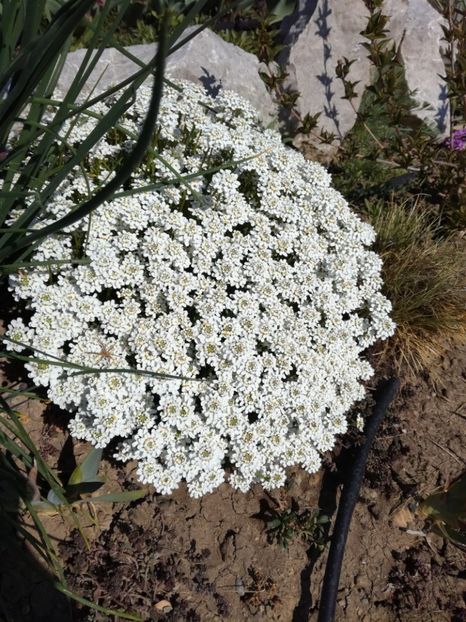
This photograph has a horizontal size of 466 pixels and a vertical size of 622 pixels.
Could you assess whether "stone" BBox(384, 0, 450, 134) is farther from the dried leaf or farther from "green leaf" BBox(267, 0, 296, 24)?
the dried leaf

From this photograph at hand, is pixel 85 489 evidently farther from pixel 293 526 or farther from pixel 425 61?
pixel 425 61

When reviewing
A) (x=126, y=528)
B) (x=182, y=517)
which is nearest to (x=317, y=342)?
(x=182, y=517)

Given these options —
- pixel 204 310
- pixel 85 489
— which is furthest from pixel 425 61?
pixel 85 489

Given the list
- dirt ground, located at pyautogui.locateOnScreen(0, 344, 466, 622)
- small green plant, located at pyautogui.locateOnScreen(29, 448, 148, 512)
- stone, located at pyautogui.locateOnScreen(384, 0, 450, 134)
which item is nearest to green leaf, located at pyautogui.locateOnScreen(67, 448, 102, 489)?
small green plant, located at pyautogui.locateOnScreen(29, 448, 148, 512)

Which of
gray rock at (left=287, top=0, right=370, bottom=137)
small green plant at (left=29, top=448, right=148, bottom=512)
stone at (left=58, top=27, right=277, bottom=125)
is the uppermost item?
Answer: gray rock at (left=287, top=0, right=370, bottom=137)

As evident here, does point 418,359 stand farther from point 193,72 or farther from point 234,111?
point 193,72

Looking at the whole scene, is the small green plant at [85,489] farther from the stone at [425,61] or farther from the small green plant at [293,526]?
the stone at [425,61]

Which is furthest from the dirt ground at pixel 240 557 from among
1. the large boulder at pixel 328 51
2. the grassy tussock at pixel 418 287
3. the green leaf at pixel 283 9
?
the green leaf at pixel 283 9
